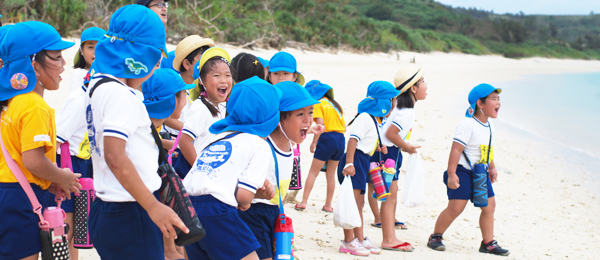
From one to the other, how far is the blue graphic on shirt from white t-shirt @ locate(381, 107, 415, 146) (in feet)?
9.82

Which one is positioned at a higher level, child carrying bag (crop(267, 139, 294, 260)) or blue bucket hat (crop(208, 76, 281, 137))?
blue bucket hat (crop(208, 76, 281, 137))

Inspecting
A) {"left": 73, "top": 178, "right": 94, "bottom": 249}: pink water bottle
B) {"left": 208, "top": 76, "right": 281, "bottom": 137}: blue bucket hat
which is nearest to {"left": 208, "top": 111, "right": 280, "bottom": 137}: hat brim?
{"left": 208, "top": 76, "right": 281, "bottom": 137}: blue bucket hat

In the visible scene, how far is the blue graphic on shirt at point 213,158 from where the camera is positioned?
252 centimetres

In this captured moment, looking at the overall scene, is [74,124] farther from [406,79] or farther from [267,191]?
[406,79]

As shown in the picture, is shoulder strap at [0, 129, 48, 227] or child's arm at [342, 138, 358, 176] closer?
shoulder strap at [0, 129, 48, 227]

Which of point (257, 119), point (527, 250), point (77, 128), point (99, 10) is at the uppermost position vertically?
point (99, 10)

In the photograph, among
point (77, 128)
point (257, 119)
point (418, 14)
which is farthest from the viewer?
point (418, 14)

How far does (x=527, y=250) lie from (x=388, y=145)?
200 centimetres

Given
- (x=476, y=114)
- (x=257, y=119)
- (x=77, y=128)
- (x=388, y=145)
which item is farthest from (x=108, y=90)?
(x=476, y=114)

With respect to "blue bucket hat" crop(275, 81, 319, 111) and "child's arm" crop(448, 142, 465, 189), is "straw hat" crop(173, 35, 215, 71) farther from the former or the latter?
"child's arm" crop(448, 142, 465, 189)

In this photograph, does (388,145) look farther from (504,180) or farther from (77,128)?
(504,180)

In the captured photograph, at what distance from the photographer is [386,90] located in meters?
4.94

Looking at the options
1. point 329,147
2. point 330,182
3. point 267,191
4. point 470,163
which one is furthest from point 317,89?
point 267,191

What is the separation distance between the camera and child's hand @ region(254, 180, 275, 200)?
2590 millimetres
